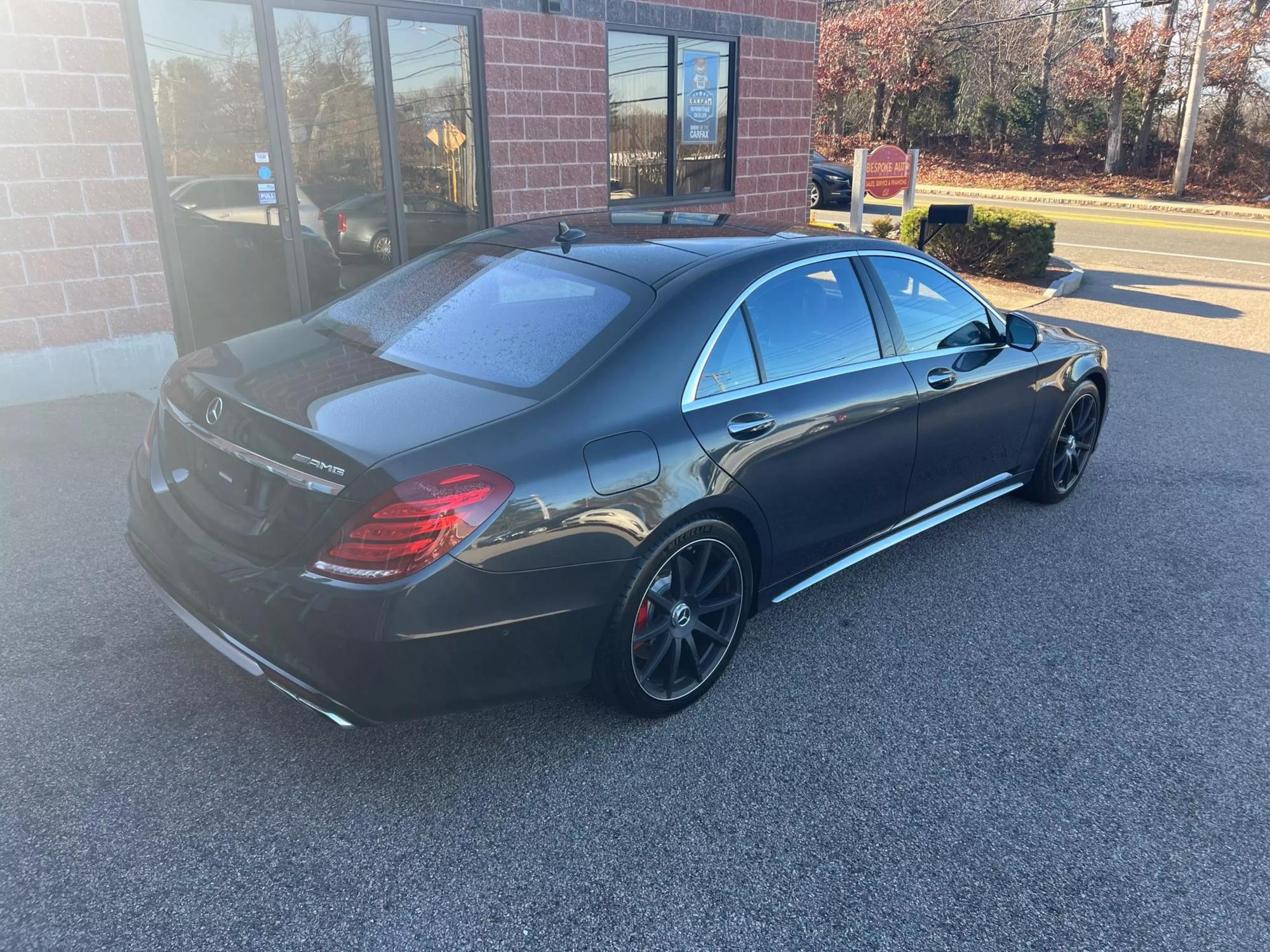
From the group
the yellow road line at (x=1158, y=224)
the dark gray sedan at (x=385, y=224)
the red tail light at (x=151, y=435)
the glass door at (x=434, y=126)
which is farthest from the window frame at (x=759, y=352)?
the yellow road line at (x=1158, y=224)

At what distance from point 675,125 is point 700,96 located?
496 millimetres

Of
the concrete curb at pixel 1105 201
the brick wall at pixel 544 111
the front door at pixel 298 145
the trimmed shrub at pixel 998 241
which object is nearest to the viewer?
the front door at pixel 298 145

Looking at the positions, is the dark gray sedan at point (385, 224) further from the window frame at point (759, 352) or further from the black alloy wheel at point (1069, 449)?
the black alloy wheel at point (1069, 449)

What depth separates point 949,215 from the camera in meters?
7.82

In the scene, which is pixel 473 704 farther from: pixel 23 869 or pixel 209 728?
pixel 23 869

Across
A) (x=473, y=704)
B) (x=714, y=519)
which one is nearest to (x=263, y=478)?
(x=473, y=704)

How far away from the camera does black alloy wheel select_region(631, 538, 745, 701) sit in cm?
316

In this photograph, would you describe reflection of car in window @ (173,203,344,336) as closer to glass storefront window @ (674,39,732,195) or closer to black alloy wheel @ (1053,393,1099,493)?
glass storefront window @ (674,39,732,195)

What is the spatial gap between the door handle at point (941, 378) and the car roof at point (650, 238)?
0.63 meters

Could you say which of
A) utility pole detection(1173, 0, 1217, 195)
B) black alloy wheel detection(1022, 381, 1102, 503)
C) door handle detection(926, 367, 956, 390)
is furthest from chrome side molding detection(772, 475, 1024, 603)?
utility pole detection(1173, 0, 1217, 195)

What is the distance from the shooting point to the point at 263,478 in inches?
108

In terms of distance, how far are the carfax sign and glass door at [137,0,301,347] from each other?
183 inches

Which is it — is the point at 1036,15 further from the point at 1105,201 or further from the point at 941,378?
the point at 941,378

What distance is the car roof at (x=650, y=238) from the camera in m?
3.52
